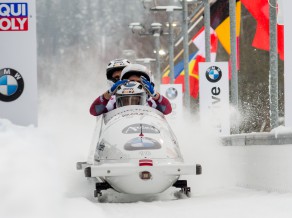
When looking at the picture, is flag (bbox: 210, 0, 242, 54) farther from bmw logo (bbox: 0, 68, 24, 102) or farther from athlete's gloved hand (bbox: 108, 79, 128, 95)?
bmw logo (bbox: 0, 68, 24, 102)

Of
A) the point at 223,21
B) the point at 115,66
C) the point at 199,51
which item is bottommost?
the point at 115,66

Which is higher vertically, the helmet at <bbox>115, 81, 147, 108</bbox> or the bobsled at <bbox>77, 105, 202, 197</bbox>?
the helmet at <bbox>115, 81, 147, 108</bbox>

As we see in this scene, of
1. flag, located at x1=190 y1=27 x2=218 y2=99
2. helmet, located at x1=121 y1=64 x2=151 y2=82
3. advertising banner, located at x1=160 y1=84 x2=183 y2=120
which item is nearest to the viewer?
helmet, located at x1=121 y1=64 x2=151 y2=82

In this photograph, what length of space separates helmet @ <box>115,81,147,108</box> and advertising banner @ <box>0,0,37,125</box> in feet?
3.06

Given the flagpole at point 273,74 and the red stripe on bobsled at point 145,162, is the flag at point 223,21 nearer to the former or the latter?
the flagpole at point 273,74

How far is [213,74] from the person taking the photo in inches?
725

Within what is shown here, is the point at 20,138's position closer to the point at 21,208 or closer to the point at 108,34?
the point at 21,208

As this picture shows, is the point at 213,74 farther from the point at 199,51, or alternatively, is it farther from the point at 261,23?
the point at 199,51

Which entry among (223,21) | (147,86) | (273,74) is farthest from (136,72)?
(223,21)

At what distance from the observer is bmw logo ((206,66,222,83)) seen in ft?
60.4

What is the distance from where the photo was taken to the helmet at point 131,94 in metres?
8.07

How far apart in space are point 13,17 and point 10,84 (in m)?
0.63

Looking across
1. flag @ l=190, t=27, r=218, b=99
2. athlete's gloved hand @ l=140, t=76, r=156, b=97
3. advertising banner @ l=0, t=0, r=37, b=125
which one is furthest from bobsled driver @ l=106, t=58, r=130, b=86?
flag @ l=190, t=27, r=218, b=99

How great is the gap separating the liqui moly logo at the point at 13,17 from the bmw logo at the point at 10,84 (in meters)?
0.40
